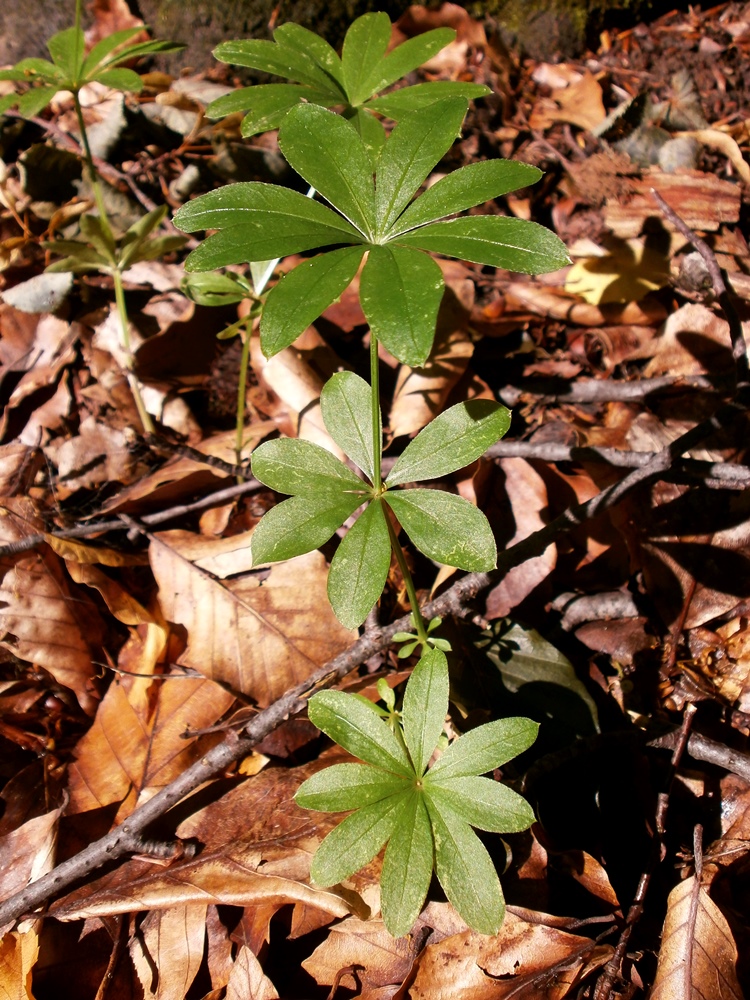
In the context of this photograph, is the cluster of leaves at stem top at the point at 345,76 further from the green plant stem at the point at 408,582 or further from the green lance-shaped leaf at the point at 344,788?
the green lance-shaped leaf at the point at 344,788

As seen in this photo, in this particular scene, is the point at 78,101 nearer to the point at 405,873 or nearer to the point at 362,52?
the point at 362,52

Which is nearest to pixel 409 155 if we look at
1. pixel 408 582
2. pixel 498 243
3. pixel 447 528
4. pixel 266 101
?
pixel 498 243

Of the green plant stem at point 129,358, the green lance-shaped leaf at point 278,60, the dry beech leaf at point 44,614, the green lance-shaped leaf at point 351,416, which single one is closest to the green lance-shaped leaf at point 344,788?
the green lance-shaped leaf at point 351,416

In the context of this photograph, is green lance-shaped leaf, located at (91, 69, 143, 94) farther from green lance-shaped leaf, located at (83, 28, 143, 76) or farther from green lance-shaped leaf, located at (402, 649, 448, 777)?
green lance-shaped leaf, located at (402, 649, 448, 777)

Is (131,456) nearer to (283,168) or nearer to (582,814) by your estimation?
(283,168)

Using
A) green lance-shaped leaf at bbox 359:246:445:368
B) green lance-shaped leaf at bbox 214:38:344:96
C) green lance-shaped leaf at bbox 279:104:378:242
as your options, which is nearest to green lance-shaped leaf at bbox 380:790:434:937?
green lance-shaped leaf at bbox 359:246:445:368

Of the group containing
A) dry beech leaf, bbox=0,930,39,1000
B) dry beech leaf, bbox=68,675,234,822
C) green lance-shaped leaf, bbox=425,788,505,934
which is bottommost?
dry beech leaf, bbox=0,930,39,1000

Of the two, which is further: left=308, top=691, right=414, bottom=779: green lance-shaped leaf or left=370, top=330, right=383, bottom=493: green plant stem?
left=308, top=691, right=414, bottom=779: green lance-shaped leaf
